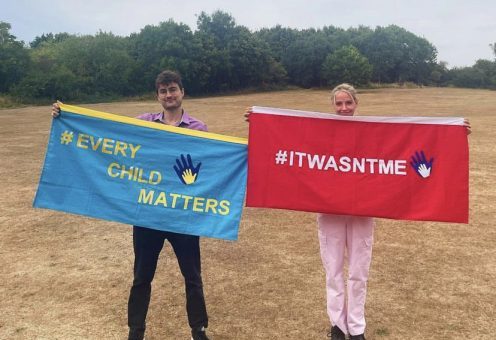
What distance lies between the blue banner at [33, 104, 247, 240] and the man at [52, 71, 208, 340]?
6.2 inches

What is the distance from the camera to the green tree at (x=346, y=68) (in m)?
58.3

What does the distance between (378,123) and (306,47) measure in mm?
62175

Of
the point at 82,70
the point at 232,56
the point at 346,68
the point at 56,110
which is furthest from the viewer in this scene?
the point at 346,68

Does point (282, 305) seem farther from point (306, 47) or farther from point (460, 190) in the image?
point (306, 47)

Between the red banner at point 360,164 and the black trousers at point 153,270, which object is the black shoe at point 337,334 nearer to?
the red banner at point 360,164

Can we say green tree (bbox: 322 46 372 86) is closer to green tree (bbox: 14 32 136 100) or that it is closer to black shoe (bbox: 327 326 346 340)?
green tree (bbox: 14 32 136 100)

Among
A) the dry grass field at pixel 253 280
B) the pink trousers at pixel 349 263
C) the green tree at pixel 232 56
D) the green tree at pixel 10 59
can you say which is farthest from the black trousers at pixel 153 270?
the green tree at pixel 232 56

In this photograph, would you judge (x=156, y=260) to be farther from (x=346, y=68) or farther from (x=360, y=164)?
(x=346, y=68)

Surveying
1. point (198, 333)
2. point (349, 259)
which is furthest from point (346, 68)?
point (198, 333)

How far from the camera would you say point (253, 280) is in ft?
17.3

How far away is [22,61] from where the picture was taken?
142ft

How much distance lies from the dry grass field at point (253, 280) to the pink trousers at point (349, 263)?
38cm

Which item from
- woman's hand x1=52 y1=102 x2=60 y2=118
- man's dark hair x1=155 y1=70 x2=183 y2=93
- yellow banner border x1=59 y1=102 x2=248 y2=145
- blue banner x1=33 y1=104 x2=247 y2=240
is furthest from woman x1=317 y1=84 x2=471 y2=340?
woman's hand x1=52 y1=102 x2=60 y2=118

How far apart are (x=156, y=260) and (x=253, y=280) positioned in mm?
1826
